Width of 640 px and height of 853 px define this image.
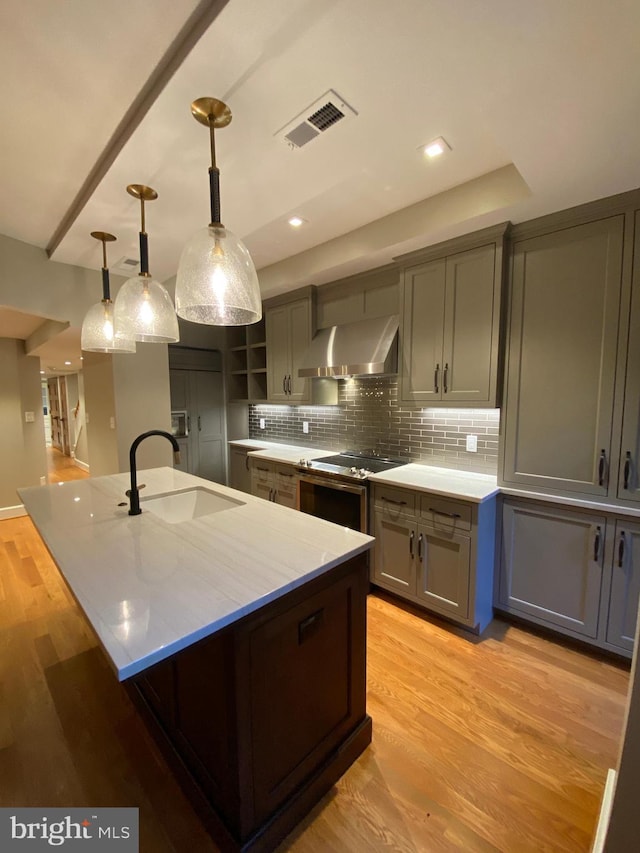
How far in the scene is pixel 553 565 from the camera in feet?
6.93

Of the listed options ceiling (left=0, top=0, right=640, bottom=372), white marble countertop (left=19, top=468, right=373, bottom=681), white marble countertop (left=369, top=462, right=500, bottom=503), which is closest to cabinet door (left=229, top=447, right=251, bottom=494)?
white marble countertop (left=369, top=462, right=500, bottom=503)

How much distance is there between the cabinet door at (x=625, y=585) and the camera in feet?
6.09

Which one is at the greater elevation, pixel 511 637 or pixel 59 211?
pixel 59 211

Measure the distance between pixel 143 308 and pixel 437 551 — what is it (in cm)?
220

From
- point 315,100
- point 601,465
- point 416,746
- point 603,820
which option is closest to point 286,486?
point 416,746

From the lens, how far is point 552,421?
6.89 ft

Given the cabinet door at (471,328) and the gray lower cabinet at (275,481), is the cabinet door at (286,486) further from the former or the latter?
the cabinet door at (471,328)

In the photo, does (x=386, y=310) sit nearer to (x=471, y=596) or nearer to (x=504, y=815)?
(x=471, y=596)

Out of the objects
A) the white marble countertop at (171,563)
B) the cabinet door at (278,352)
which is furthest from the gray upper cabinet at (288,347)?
the white marble countertop at (171,563)

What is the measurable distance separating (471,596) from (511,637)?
1.39ft

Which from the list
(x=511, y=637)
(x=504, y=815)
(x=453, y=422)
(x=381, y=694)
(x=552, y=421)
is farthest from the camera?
(x=453, y=422)

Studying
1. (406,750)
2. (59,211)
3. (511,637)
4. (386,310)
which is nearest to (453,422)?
(386,310)

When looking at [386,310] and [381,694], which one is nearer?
[381,694]

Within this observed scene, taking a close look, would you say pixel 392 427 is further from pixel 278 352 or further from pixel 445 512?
pixel 278 352
